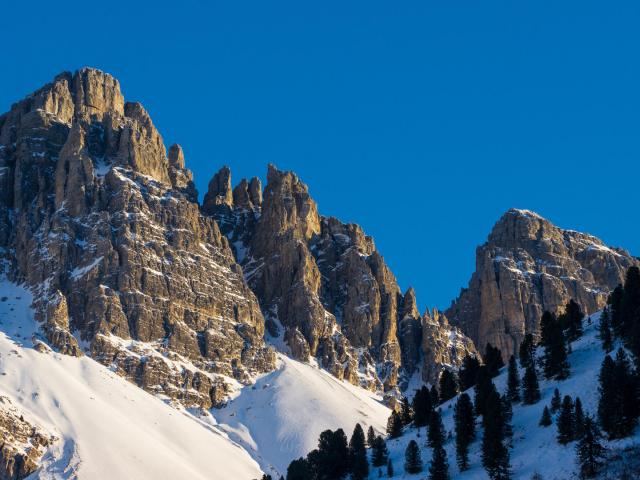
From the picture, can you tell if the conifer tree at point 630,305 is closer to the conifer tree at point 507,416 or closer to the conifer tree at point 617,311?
the conifer tree at point 617,311

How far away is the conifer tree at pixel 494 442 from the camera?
124 metres

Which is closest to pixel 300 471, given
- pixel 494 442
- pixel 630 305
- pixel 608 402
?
pixel 494 442

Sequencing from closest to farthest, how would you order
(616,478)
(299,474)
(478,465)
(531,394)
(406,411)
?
(616,478) < (478,465) < (531,394) < (299,474) < (406,411)

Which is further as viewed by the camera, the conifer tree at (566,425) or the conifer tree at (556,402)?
the conifer tree at (556,402)

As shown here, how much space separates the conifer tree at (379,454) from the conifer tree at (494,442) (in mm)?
15589

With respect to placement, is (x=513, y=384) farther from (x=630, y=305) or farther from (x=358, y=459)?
(x=358, y=459)

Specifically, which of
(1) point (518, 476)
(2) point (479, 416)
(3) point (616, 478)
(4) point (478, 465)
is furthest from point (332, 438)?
(3) point (616, 478)

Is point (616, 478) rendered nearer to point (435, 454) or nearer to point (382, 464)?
point (435, 454)

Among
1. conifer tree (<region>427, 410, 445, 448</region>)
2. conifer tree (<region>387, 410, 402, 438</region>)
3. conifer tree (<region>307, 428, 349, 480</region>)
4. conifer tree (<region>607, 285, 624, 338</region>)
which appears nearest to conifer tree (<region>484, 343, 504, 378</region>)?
conifer tree (<region>387, 410, 402, 438</region>)

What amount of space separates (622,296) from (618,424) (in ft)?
149

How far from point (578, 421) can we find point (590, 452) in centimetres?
886

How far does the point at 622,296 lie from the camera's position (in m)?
162

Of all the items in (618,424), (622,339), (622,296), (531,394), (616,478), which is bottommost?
(616,478)

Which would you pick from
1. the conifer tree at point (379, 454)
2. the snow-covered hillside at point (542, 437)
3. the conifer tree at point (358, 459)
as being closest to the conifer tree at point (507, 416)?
→ the snow-covered hillside at point (542, 437)
